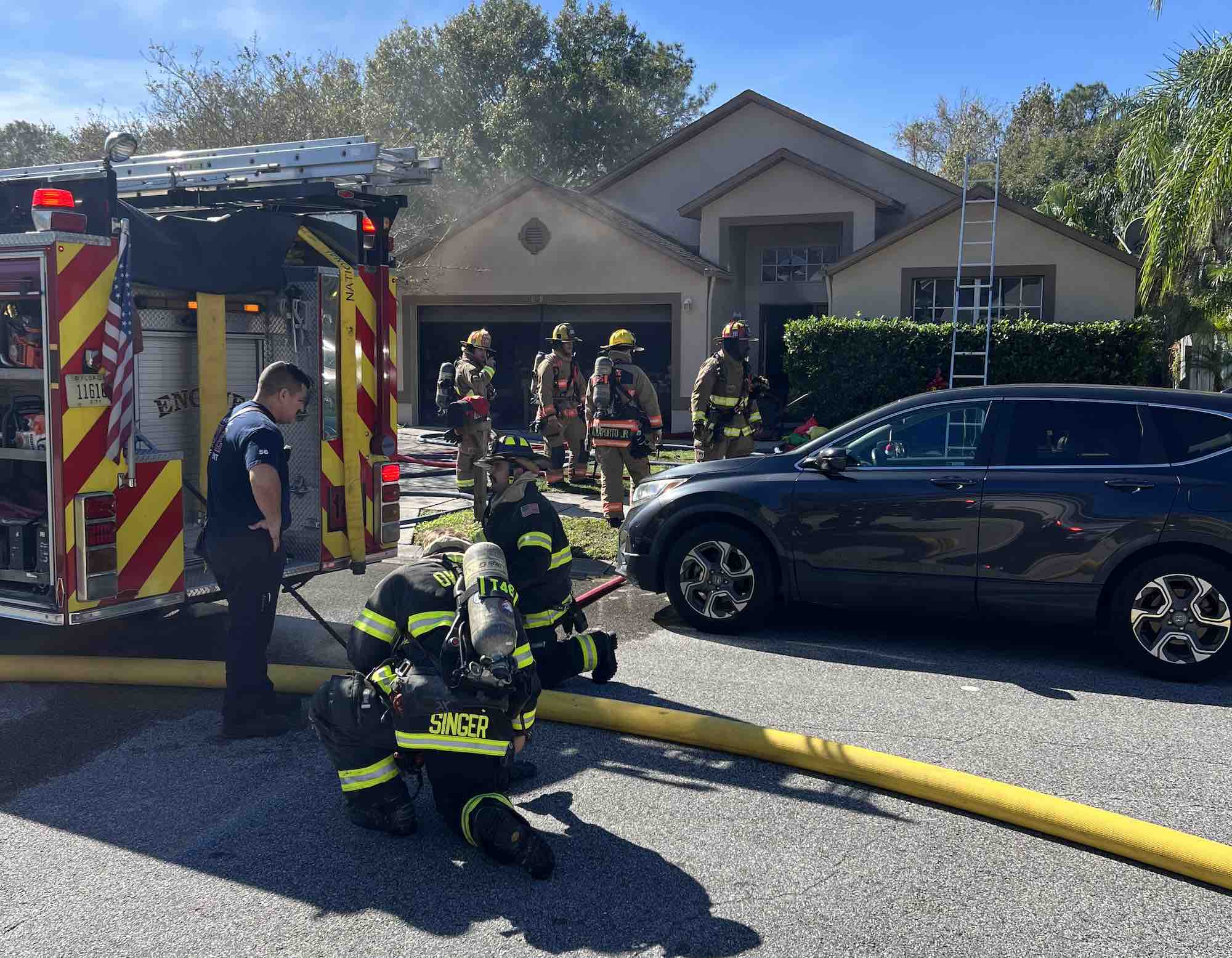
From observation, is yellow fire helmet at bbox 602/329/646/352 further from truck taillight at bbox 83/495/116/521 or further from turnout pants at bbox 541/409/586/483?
truck taillight at bbox 83/495/116/521

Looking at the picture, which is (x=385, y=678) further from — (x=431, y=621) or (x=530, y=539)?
(x=530, y=539)

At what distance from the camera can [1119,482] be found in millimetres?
6145

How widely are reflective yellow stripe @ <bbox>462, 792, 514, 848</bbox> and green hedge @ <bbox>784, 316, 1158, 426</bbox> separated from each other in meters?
11.9

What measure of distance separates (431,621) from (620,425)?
6466mm

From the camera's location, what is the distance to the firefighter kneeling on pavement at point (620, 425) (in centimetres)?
1026

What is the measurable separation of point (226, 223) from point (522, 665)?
355 cm

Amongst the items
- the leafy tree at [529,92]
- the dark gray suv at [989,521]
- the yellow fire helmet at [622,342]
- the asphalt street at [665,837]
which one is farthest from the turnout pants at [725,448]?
the leafy tree at [529,92]

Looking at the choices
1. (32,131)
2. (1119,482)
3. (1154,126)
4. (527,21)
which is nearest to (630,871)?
(1119,482)

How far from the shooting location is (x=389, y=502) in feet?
23.2

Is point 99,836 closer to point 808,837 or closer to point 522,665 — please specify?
point 522,665

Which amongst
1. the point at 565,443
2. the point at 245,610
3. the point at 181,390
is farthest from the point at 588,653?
the point at 565,443

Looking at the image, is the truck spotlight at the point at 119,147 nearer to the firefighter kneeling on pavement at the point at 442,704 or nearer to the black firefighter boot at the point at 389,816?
the firefighter kneeling on pavement at the point at 442,704

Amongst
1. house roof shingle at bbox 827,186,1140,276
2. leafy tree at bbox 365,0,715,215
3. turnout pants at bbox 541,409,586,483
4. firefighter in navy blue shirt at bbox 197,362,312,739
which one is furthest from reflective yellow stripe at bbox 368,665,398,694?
leafy tree at bbox 365,0,715,215

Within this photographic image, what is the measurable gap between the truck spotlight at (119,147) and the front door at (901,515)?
13.8 feet
